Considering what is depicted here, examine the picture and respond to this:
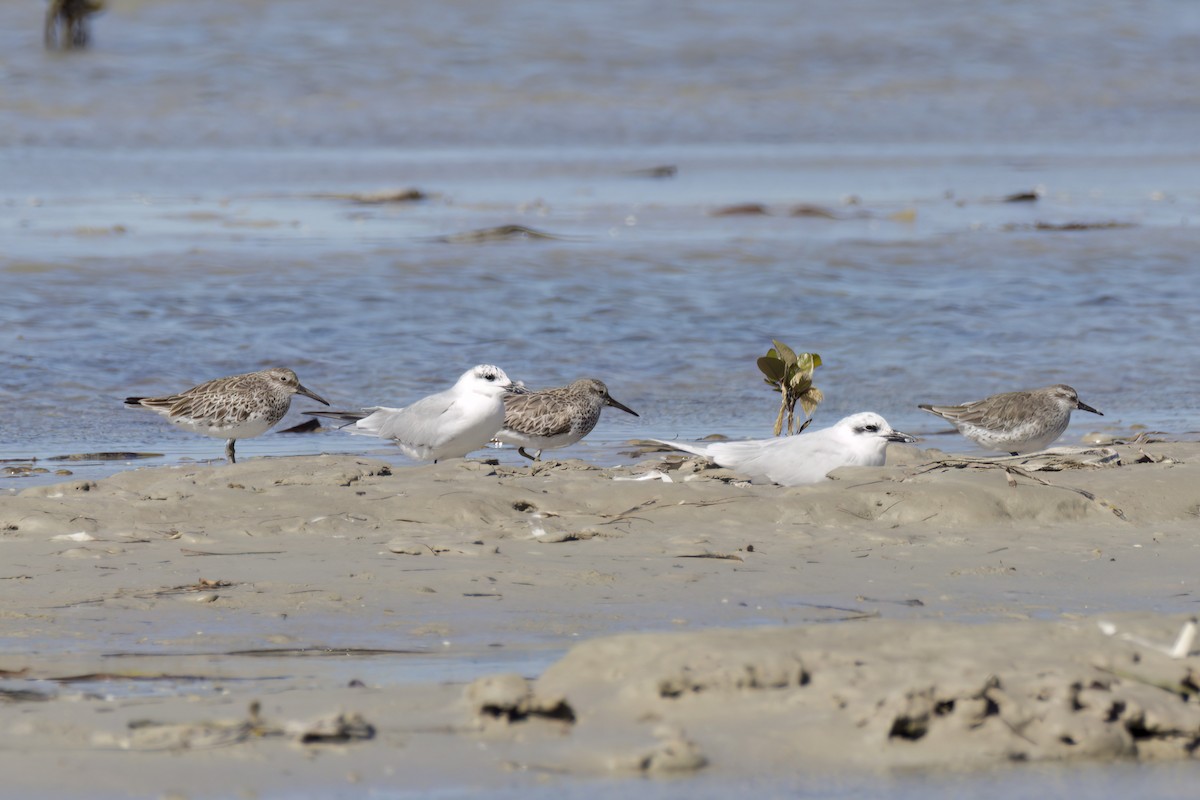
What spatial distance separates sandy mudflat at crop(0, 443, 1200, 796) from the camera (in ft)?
12.9

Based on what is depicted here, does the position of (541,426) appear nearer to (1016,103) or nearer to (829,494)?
(829,494)

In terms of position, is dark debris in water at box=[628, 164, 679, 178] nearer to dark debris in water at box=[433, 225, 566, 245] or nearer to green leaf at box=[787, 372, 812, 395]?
dark debris in water at box=[433, 225, 566, 245]

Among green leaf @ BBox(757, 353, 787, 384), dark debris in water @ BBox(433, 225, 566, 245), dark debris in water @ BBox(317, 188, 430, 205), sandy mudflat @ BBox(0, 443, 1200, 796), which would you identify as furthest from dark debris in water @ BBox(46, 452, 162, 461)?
dark debris in water @ BBox(317, 188, 430, 205)

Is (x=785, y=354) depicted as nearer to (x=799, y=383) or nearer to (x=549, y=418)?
(x=799, y=383)

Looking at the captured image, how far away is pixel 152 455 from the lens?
8.83 m

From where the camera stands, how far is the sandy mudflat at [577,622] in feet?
12.9

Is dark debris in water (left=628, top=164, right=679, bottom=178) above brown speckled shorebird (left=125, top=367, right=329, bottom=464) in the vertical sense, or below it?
above

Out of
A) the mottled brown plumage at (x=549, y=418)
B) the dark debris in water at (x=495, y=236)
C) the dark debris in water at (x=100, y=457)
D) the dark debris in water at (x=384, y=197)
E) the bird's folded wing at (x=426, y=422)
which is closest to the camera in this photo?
the bird's folded wing at (x=426, y=422)

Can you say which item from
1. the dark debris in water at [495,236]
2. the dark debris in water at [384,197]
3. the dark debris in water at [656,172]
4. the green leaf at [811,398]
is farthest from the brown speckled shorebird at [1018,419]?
the dark debris in water at [656,172]

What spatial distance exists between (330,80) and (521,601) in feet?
73.0

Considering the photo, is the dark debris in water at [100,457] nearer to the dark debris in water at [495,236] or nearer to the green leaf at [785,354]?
the green leaf at [785,354]

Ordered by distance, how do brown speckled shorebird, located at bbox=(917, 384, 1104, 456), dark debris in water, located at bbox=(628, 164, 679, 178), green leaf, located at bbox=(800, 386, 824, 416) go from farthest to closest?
dark debris in water, located at bbox=(628, 164, 679, 178)
green leaf, located at bbox=(800, 386, 824, 416)
brown speckled shorebird, located at bbox=(917, 384, 1104, 456)

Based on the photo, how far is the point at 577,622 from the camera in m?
5.15

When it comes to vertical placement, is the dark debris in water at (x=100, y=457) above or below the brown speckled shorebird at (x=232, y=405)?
below
